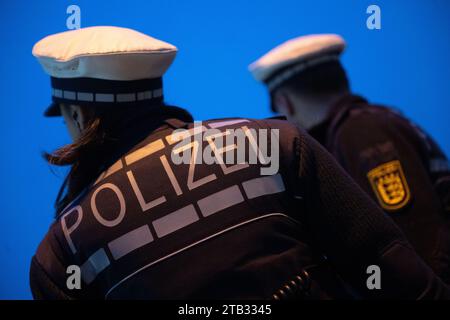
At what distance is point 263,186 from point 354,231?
0.15m

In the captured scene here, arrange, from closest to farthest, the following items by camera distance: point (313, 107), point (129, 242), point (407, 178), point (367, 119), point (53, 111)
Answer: point (129, 242), point (53, 111), point (407, 178), point (367, 119), point (313, 107)

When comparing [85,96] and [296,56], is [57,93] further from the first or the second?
[296,56]

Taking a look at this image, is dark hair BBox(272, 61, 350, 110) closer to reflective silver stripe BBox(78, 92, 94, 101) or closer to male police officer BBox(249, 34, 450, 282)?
male police officer BBox(249, 34, 450, 282)

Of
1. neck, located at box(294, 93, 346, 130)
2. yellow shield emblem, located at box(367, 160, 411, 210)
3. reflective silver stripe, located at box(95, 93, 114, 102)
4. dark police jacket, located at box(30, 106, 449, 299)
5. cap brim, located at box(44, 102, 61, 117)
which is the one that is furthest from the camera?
neck, located at box(294, 93, 346, 130)

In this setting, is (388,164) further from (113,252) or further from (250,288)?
(113,252)

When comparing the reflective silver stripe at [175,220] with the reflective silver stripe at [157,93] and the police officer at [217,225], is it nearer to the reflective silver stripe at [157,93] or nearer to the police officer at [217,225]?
the police officer at [217,225]

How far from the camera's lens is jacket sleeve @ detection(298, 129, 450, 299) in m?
0.83

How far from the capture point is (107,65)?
910 millimetres

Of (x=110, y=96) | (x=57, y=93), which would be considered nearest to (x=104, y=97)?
(x=110, y=96)

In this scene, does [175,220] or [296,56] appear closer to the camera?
[175,220]

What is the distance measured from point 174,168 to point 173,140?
5 cm

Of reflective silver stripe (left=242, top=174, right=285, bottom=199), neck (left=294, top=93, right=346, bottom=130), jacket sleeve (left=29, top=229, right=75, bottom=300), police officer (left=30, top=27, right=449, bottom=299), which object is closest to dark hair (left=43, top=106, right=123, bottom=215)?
police officer (left=30, top=27, right=449, bottom=299)

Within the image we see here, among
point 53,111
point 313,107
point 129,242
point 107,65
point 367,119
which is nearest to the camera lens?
point 129,242
